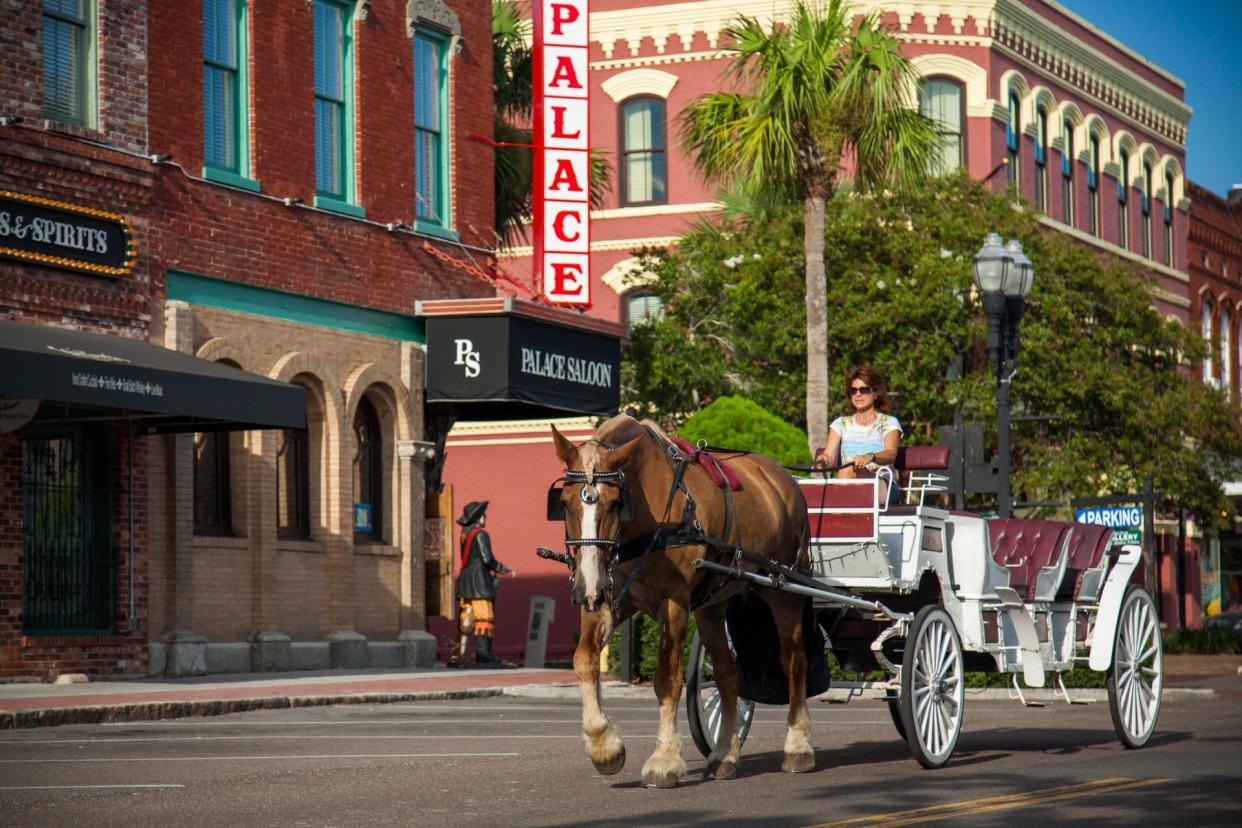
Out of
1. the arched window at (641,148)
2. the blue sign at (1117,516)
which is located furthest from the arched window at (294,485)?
the arched window at (641,148)

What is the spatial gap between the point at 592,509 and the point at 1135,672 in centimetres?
532

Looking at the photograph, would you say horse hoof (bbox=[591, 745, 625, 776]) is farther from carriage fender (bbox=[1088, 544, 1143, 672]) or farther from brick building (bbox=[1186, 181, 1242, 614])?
brick building (bbox=[1186, 181, 1242, 614])

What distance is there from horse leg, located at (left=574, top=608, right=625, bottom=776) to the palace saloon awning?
15.0 m

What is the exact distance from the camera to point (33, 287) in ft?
65.3

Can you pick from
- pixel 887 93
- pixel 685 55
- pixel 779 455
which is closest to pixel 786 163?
pixel 887 93

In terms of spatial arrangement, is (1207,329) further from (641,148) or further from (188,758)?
(188,758)

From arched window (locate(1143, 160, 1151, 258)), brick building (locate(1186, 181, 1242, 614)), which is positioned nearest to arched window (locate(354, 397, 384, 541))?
arched window (locate(1143, 160, 1151, 258))

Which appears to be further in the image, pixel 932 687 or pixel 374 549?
pixel 374 549

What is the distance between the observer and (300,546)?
23.9 meters

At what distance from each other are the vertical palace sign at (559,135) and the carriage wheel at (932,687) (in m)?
15.0

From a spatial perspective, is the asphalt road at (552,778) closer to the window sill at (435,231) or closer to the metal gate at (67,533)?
the metal gate at (67,533)

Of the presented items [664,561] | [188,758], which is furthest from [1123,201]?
[664,561]

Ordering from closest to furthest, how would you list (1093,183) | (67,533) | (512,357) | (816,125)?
(67,533)
(512,357)
(816,125)
(1093,183)

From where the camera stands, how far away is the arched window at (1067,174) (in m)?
45.2
